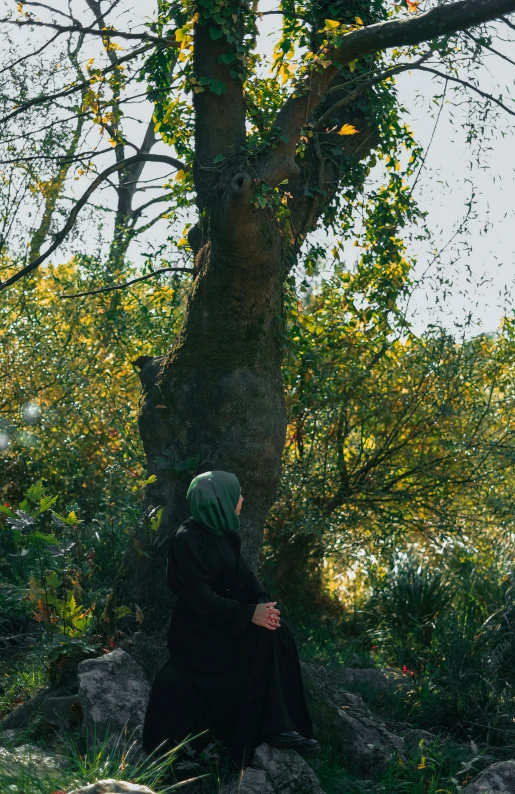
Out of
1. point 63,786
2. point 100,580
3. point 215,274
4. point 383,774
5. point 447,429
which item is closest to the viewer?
point 63,786

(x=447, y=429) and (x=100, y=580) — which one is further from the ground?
(x=447, y=429)

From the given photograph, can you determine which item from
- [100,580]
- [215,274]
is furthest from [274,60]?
[100,580]

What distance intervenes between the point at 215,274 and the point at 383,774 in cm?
357

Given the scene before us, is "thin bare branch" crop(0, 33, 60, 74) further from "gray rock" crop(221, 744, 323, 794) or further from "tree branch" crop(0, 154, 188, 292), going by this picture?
"gray rock" crop(221, 744, 323, 794)

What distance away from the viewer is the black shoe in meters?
4.88

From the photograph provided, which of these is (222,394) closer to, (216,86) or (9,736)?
(216,86)

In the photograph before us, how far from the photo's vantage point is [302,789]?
15.6 feet

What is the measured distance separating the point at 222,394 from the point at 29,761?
306 cm

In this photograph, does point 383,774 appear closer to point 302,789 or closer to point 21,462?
point 302,789

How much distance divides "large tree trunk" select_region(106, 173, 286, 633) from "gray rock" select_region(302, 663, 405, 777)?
1132 millimetres

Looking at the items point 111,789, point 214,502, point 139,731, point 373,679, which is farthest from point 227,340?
point 111,789

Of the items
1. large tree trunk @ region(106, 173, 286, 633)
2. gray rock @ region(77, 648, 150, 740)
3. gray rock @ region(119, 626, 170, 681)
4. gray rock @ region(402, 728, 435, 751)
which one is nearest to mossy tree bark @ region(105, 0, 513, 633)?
large tree trunk @ region(106, 173, 286, 633)

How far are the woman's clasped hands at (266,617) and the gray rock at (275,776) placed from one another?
2.17 feet

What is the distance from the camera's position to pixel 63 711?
537cm
